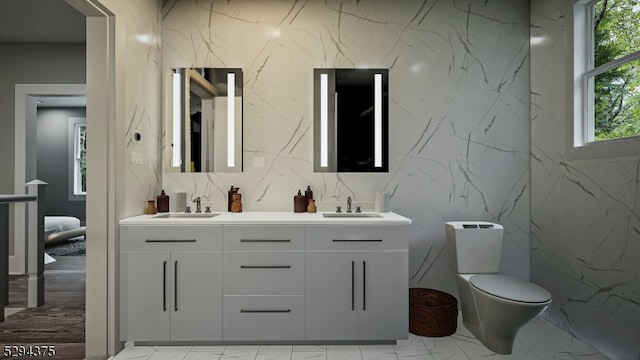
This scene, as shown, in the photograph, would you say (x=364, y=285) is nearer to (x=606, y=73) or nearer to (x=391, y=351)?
(x=391, y=351)

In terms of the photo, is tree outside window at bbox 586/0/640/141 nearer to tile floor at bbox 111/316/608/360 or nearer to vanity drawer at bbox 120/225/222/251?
tile floor at bbox 111/316/608/360

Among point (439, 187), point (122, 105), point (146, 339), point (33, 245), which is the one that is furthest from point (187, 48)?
point (439, 187)

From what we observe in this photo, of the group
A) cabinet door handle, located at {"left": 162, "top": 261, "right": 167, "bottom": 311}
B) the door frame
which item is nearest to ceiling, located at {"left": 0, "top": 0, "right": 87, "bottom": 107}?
the door frame

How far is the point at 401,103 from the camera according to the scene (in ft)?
9.30

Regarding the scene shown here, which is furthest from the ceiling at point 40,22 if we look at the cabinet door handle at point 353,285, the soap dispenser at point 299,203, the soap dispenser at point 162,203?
the cabinet door handle at point 353,285

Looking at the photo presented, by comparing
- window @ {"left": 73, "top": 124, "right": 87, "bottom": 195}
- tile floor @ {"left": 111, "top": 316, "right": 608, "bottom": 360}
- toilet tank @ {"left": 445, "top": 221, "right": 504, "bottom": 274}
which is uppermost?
window @ {"left": 73, "top": 124, "right": 87, "bottom": 195}

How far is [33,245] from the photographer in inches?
109

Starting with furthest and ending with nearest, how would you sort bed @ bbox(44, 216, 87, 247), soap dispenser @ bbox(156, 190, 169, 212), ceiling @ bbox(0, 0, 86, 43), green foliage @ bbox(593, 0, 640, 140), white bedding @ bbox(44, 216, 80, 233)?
1. white bedding @ bbox(44, 216, 80, 233)
2. bed @ bbox(44, 216, 87, 247)
3. ceiling @ bbox(0, 0, 86, 43)
4. soap dispenser @ bbox(156, 190, 169, 212)
5. green foliage @ bbox(593, 0, 640, 140)

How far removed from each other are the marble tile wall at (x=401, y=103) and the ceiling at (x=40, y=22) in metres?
1.19

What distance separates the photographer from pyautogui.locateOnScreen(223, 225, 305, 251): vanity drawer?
2.20 metres

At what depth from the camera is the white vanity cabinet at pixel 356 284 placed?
86.7 inches

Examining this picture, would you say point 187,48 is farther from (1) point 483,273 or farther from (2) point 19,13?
(1) point 483,273

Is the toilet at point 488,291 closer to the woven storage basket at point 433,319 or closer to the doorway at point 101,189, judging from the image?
the woven storage basket at point 433,319

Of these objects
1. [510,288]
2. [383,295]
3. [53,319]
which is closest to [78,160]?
[53,319]
